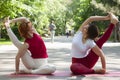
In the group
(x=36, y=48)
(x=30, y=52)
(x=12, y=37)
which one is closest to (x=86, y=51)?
(x=36, y=48)

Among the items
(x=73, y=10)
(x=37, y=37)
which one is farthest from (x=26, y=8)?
(x=73, y=10)

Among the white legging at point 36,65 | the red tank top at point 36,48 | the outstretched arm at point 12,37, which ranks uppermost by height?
the outstretched arm at point 12,37

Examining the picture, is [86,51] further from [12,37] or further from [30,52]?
[12,37]

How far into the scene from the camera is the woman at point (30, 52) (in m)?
10.4

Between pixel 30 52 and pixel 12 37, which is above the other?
pixel 12 37

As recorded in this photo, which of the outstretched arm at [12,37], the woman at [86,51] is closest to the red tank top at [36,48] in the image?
the outstretched arm at [12,37]

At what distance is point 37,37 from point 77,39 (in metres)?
1.00

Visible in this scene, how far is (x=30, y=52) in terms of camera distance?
10.7m

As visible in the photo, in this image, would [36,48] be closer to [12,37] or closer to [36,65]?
[36,65]

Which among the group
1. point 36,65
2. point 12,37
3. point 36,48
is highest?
point 12,37

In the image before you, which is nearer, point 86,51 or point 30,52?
point 86,51

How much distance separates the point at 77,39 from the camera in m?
10.6

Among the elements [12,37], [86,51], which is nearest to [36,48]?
[12,37]

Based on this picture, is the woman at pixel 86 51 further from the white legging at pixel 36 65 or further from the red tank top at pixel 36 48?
the red tank top at pixel 36 48
